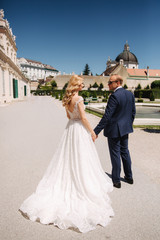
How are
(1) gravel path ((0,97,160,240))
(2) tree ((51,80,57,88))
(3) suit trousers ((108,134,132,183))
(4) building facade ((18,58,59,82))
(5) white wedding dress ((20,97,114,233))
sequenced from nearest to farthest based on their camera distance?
(1) gravel path ((0,97,160,240))
(5) white wedding dress ((20,97,114,233))
(3) suit trousers ((108,134,132,183))
(2) tree ((51,80,57,88))
(4) building facade ((18,58,59,82))

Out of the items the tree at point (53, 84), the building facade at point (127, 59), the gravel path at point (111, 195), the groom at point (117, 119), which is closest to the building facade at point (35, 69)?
the tree at point (53, 84)

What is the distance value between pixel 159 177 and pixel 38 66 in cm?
12981

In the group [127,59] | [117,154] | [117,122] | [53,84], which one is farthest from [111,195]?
[127,59]

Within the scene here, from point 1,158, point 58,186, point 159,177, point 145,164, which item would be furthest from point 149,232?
point 1,158

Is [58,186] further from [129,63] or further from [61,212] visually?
[129,63]

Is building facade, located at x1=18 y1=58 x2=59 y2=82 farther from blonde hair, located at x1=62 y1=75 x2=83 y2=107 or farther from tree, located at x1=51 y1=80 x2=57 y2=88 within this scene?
blonde hair, located at x1=62 y1=75 x2=83 y2=107

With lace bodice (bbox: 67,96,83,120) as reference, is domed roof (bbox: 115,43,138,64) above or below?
above

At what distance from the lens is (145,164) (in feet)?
14.4

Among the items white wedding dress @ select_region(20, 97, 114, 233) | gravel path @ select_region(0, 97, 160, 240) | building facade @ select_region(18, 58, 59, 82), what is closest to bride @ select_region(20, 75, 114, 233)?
white wedding dress @ select_region(20, 97, 114, 233)

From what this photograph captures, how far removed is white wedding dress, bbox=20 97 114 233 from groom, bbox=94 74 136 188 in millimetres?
378

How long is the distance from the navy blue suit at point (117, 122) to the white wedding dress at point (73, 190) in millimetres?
387

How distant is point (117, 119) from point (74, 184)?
1.27 metres

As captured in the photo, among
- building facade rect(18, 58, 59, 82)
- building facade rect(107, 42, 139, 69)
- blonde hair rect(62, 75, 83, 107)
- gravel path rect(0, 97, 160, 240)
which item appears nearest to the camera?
gravel path rect(0, 97, 160, 240)

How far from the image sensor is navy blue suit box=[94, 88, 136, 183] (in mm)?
3094
